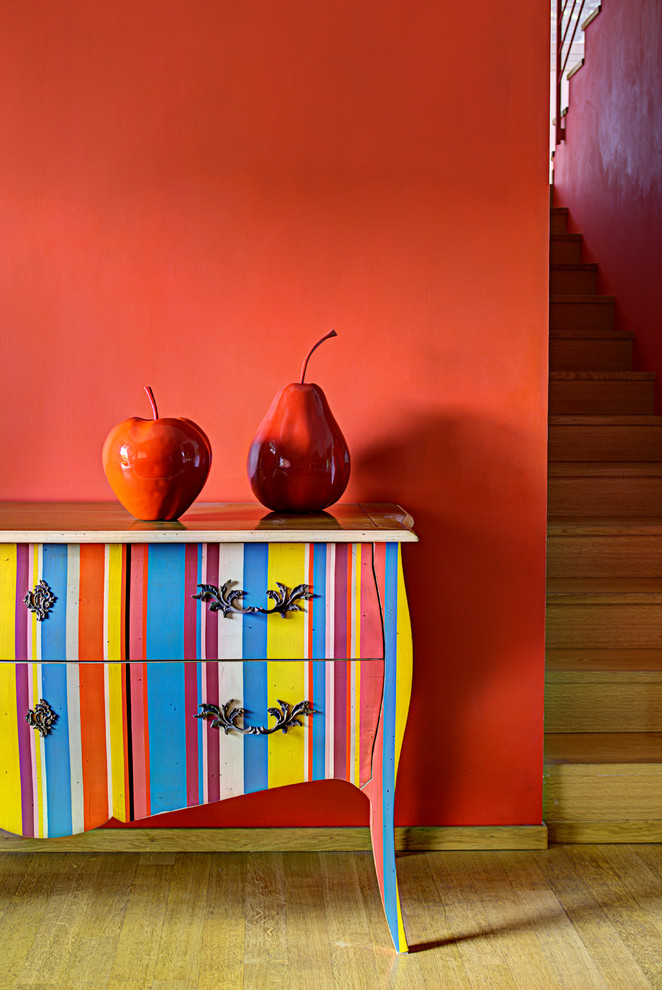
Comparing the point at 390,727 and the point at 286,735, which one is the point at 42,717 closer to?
the point at 286,735

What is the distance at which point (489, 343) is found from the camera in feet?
6.38

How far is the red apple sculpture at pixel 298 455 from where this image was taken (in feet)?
5.46

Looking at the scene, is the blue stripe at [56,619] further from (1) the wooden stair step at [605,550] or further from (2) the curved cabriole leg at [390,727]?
(1) the wooden stair step at [605,550]

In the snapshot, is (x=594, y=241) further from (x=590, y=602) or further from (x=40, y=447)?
(x=40, y=447)

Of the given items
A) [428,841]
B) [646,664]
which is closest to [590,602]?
[646,664]

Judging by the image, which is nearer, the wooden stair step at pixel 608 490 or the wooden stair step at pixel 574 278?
the wooden stair step at pixel 608 490

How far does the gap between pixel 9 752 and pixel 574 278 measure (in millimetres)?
3497

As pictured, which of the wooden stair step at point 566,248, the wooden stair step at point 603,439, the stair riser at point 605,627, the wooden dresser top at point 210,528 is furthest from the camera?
the wooden stair step at point 566,248

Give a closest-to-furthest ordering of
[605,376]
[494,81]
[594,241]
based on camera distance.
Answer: [494,81] → [605,376] → [594,241]

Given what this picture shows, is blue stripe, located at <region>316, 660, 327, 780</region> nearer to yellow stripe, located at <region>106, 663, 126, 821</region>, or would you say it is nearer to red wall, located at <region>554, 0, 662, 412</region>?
yellow stripe, located at <region>106, 663, 126, 821</region>

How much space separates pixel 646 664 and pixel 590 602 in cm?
25

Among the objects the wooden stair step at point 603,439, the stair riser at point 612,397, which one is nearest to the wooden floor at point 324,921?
the wooden stair step at point 603,439

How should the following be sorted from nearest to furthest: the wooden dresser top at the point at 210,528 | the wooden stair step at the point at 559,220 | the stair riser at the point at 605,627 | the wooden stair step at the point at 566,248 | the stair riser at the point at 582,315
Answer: the wooden dresser top at the point at 210,528 → the stair riser at the point at 605,627 → the stair riser at the point at 582,315 → the wooden stair step at the point at 566,248 → the wooden stair step at the point at 559,220

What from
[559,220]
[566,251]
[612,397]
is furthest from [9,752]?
[559,220]
